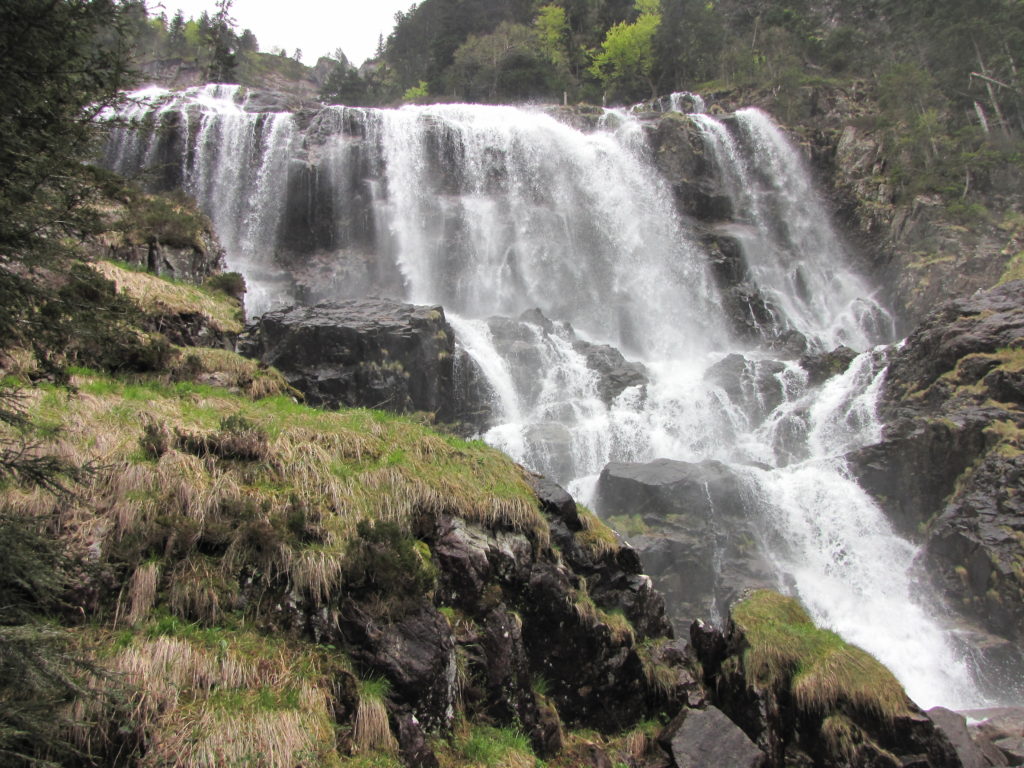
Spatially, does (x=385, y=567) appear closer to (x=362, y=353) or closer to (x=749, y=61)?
(x=362, y=353)

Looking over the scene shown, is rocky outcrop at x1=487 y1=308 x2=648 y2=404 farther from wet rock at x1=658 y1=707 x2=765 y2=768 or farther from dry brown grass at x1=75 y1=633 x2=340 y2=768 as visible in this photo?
dry brown grass at x1=75 y1=633 x2=340 y2=768

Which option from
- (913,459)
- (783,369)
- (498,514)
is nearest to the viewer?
(498,514)

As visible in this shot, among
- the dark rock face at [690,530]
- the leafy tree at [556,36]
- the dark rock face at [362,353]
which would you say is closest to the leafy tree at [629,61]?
the leafy tree at [556,36]

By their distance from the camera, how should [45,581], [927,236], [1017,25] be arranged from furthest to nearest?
[1017,25] → [927,236] → [45,581]

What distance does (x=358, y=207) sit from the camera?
3216cm

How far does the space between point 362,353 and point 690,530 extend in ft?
33.6

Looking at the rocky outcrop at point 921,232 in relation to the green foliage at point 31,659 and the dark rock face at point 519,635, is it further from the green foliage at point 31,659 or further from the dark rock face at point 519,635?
the green foliage at point 31,659

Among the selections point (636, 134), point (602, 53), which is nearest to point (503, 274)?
point (636, 134)

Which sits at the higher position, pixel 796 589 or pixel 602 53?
pixel 602 53

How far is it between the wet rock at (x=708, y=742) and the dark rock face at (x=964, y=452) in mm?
11753

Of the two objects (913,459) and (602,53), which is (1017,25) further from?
(913,459)

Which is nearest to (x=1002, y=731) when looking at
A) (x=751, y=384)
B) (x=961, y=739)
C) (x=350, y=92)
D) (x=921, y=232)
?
(x=961, y=739)

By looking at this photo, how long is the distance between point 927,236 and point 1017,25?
17006 mm

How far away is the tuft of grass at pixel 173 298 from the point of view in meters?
10.3
